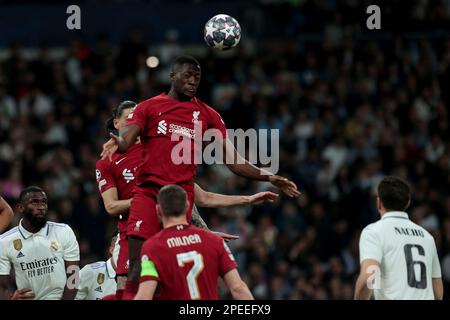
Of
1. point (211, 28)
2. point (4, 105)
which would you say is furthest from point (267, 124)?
point (211, 28)

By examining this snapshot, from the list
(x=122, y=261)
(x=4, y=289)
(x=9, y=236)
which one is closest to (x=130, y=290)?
(x=122, y=261)

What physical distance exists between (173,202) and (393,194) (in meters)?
2.02

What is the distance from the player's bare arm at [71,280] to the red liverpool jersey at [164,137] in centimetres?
206

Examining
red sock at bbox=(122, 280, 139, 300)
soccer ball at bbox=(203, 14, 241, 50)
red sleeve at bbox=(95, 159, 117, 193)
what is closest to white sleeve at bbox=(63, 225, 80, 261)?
red sleeve at bbox=(95, 159, 117, 193)

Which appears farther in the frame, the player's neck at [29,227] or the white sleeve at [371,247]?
the player's neck at [29,227]

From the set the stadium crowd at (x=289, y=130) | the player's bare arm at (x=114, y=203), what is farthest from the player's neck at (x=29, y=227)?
the stadium crowd at (x=289, y=130)

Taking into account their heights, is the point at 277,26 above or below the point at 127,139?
above

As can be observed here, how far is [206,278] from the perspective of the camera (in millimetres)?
9352

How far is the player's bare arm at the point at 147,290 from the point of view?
9.13 m

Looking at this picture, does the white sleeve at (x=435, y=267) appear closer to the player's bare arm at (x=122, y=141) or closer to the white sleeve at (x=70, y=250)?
the player's bare arm at (x=122, y=141)

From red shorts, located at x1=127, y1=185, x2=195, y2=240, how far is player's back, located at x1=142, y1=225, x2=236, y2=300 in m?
1.16

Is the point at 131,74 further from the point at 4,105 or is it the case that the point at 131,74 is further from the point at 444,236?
the point at 444,236

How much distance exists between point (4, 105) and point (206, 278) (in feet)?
45.2

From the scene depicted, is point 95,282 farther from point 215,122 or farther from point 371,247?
point 371,247
